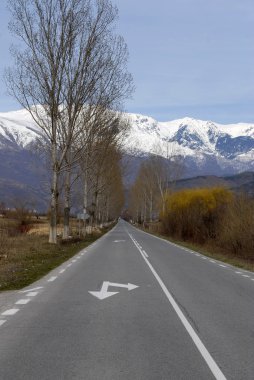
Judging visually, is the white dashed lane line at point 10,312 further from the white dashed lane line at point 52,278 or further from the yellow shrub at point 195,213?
the yellow shrub at point 195,213

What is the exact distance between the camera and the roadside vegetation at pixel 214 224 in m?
29.7

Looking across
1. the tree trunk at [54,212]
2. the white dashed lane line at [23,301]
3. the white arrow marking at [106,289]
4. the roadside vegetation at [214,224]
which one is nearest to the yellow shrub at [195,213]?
the roadside vegetation at [214,224]

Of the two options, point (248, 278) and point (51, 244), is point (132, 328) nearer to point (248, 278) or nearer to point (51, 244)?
point (248, 278)

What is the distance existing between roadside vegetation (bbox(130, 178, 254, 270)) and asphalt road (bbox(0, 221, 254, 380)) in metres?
8.58

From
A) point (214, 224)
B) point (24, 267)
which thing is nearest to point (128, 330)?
point (24, 267)

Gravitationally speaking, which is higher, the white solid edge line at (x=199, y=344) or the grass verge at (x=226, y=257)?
the grass verge at (x=226, y=257)

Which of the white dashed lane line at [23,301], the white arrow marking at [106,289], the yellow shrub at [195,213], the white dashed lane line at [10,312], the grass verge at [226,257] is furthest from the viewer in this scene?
the yellow shrub at [195,213]

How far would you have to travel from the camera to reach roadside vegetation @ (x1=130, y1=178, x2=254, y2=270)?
29688 millimetres

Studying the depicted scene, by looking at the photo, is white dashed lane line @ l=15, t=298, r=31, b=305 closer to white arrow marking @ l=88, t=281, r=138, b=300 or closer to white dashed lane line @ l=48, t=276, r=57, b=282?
white arrow marking @ l=88, t=281, r=138, b=300

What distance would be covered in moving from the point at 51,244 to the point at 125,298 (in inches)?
759

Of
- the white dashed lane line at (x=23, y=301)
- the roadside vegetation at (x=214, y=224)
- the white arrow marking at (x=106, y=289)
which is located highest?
the roadside vegetation at (x=214, y=224)

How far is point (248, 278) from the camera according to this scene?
16281 millimetres

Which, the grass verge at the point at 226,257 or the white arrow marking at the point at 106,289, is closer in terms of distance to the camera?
the white arrow marking at the point at 106,289

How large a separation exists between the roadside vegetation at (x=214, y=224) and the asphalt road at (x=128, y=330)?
8.58 metres
